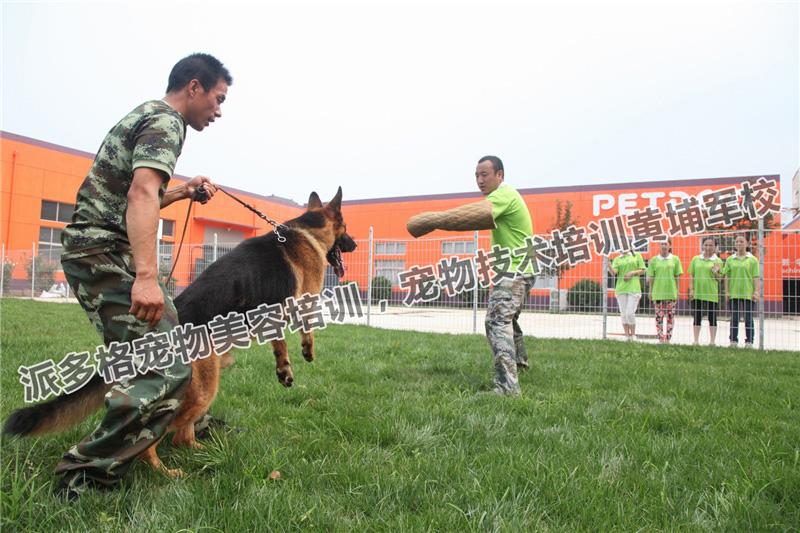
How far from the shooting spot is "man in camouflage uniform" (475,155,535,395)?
14.9ft

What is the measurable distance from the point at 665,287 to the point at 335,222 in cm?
824

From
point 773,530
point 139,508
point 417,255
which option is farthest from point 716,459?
point 417,255

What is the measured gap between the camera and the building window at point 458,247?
1242cm

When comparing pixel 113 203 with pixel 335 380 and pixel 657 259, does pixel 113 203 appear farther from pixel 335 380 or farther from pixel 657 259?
pixel 657 259

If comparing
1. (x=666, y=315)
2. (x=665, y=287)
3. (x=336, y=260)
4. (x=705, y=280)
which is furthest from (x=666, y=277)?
(x=336, y=260)

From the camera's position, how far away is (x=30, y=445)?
282cm

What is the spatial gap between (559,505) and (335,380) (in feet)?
9.88

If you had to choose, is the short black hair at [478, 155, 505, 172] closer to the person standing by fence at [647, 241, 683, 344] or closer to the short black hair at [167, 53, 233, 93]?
the short black hair at [167, 53, 233, 93]

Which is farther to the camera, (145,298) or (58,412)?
(58,412)

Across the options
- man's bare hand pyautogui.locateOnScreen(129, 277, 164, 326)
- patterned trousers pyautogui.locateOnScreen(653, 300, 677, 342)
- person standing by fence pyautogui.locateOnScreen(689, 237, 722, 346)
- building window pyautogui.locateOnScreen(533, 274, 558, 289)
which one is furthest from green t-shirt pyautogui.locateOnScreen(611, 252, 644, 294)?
man's bare hand pyautogui.locateOnScreen(129, 277, 164, 326)

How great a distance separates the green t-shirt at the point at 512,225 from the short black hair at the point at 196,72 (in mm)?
2834

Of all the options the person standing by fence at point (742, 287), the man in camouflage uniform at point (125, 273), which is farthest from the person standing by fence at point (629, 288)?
the man in camouflage uniform at point (125, 273)

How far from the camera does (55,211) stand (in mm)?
27797

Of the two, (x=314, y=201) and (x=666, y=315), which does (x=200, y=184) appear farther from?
(x=666, y=315)
